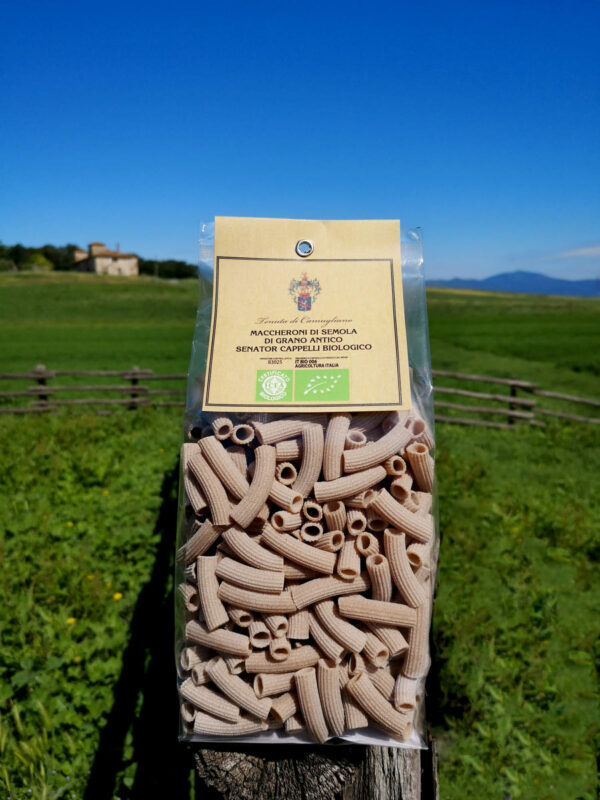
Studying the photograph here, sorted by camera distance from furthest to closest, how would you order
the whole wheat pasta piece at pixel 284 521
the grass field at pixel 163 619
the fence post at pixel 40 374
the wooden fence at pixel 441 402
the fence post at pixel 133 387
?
the fence post at pixel 133 387
the fence post at pixel 40 374
the wooden fence at pixel 441 402
the grass field at pixel 163 619
the whole wheat pasta piece at pixel 284 521

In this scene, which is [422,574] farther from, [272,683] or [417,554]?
[272,683]

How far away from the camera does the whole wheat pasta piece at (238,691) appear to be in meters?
1.45

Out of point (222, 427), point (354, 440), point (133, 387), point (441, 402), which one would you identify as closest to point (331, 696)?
point (354, 440)

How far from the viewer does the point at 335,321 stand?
1.69 metres

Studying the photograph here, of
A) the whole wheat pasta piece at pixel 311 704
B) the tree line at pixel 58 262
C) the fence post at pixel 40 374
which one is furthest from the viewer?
the tree line at pixel 58 262

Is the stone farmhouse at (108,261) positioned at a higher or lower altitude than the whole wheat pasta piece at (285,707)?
higher

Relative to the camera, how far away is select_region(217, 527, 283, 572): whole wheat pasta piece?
1507 mm

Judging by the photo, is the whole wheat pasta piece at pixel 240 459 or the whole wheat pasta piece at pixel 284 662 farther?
the whole wheat pasta piece at pixel 240 459

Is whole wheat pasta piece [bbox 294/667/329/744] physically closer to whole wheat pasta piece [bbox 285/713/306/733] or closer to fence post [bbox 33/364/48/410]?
whole wheat pasta piece [bbox 285/713/306/733]

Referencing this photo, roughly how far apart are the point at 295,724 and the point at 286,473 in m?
0.67

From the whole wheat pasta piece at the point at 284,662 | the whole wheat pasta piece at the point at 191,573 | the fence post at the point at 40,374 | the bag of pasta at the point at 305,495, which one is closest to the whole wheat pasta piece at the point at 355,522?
the bag of pasta at the point at 305,495

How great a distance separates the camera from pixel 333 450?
5.13 ft

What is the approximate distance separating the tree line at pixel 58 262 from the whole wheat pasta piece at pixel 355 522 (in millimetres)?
73865

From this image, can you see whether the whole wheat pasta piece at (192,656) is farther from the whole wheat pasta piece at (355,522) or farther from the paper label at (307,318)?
the paper label at (307,318)
